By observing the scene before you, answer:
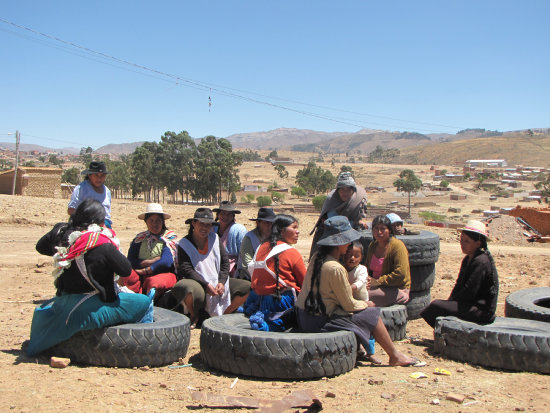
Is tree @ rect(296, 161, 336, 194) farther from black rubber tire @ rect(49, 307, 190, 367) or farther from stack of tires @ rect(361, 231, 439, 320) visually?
black rubber tire @ rect(49, 307, 190, 367)

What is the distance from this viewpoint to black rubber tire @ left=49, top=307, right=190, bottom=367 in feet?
15.5

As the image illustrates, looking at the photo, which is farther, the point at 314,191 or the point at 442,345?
the point at 314,191

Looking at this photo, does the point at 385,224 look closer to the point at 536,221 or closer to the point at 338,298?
the point at 338,298

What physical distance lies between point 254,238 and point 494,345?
3201 mm

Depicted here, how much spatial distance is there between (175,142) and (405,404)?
59070 millimetres

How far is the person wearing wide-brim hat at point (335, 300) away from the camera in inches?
189

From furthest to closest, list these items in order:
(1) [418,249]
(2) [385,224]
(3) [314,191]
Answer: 1. (3) [314,191]
2. (1) [418,249]
3. (2) [385,224]

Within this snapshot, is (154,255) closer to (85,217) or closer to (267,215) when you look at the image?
(267,215)

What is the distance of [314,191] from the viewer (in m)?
79.0

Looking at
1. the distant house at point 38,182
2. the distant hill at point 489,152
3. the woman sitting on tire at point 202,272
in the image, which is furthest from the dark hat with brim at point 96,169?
the distant hill at point 489,152

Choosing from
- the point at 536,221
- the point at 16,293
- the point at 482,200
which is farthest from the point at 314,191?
the point at 16,293

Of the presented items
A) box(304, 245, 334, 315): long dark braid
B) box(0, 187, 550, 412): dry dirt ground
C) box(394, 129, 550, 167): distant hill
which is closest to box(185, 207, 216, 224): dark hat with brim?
box(0, 187, 550, 412): dry dirt ground

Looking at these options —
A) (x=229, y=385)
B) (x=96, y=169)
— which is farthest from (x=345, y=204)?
(x=96, y=169)

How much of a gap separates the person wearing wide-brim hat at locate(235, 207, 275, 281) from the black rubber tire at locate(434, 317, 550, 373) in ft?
7.93
